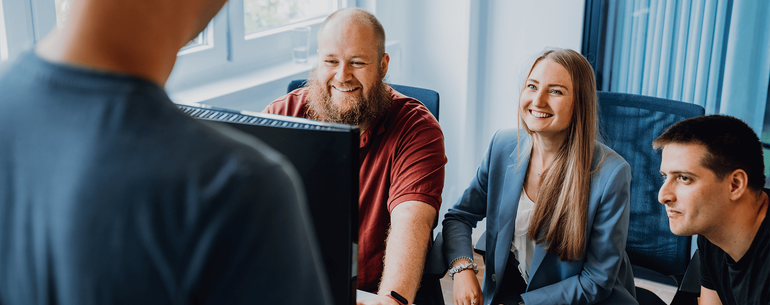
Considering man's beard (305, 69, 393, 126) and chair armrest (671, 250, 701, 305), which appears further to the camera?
man's beard (305, 69, 393, 126)

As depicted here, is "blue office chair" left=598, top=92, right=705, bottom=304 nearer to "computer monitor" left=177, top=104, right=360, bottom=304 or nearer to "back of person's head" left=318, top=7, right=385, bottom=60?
"back of person's head" left=318, top=7, right=385, bottom=60

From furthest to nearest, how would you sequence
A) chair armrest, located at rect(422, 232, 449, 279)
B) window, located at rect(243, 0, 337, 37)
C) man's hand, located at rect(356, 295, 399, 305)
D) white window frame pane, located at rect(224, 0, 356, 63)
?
window, located at rect(243, 0, 337, 37)
white window frame pane, located at rect(224, 0, 356, 63)
chair armrest, located at rect(422, 232, 449, 279)
man's hand, located at rect(356, 295, 399, 305)

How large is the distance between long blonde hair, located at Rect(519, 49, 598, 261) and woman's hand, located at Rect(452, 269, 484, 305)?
0.70ft

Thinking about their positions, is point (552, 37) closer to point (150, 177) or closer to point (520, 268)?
point (520, 268)

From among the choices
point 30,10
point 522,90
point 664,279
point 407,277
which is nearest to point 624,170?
point 522,90

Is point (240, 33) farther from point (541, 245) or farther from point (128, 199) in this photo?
point (128, 199)

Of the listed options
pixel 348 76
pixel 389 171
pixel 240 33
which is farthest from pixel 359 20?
pixel 240 33

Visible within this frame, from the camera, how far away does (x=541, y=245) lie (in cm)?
166

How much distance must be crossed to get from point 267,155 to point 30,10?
1707 millimetres

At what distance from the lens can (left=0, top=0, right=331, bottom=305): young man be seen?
318 millimetres

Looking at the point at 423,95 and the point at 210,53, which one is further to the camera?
the point at 210,53

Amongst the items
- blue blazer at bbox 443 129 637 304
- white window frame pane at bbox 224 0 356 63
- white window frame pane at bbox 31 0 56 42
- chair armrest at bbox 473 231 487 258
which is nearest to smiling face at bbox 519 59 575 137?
blue blazer at bbox 443 129 637 304

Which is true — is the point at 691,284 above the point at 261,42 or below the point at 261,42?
below

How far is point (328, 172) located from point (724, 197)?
47.2 inches
